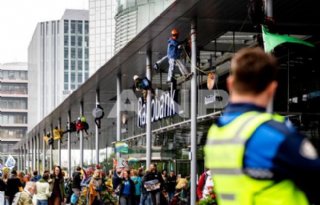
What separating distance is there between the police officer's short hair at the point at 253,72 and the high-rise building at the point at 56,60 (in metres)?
144

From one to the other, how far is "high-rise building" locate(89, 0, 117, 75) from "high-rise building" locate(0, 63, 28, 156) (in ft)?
120

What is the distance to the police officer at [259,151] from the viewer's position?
311 cm

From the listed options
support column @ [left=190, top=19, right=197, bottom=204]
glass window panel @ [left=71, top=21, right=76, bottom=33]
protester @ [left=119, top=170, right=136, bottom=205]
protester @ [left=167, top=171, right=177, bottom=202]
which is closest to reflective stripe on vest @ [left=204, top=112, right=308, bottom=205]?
support column @ [left=190, top=19, right=197, bottom=204]

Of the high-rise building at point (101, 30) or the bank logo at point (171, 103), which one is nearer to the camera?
the bank logo at point (171, 103)

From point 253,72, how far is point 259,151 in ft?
1.04

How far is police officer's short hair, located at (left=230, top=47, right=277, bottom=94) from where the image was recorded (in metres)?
3.22

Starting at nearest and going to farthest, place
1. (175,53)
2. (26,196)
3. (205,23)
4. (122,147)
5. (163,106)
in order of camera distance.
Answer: (26,196)
(175,53)
(205,23)
(163,106)
(122,147)

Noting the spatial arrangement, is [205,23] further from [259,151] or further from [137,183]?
[259,151]

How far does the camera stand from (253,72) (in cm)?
321

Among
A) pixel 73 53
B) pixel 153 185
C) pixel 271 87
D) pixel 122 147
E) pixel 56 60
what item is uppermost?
pixel 73 53

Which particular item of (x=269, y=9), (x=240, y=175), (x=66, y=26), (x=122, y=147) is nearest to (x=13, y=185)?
(x=122, y=147)

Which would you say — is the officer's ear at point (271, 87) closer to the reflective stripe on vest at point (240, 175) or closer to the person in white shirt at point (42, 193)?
the reflective stripe on vest at point (240, 175)

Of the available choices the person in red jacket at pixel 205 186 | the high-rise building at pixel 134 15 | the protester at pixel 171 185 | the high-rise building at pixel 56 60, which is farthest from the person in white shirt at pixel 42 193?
the high-rise building at pixel 56 60

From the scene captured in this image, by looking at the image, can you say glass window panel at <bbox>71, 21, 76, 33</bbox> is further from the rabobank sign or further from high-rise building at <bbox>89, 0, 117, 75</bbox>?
the rabobank sign
